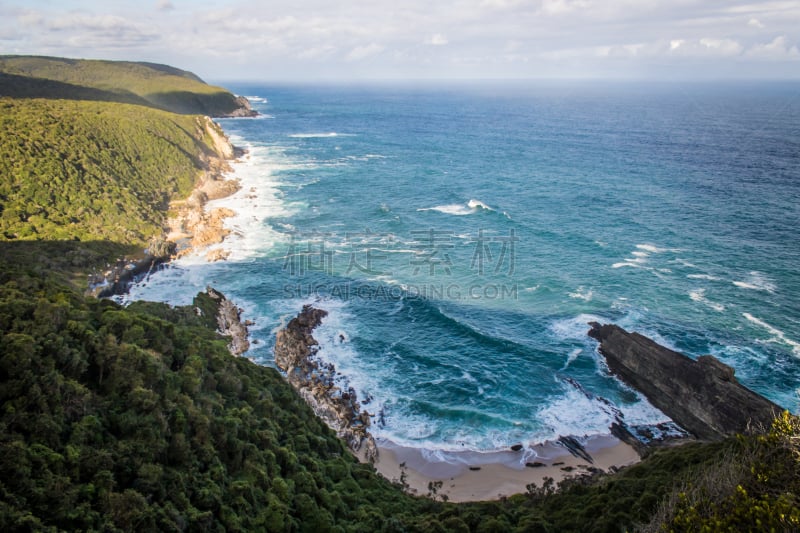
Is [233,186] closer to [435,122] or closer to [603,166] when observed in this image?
[603,166]

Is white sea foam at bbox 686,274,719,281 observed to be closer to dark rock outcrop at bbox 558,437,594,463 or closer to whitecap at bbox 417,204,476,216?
dark rock outcrop at bbox 558,437,594,463

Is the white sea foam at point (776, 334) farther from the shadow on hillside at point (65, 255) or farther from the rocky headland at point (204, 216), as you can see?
the shadow on hillside at point (65, 255)

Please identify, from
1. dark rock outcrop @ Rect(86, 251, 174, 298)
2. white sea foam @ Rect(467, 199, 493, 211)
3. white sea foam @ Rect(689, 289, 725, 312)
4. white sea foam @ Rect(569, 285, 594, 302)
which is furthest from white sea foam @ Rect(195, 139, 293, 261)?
white sea foam @ Rect(689, 289, 725, 312)

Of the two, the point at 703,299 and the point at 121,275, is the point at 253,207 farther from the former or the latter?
the point at 703,299

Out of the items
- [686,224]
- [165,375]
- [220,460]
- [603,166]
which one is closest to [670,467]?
[220,460]

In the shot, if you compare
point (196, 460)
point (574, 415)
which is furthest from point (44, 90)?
point (574, 415)

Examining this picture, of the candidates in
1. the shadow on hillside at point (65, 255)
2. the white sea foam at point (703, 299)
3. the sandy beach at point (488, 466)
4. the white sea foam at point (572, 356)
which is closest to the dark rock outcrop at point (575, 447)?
the sandy beach at point (488, 466)
